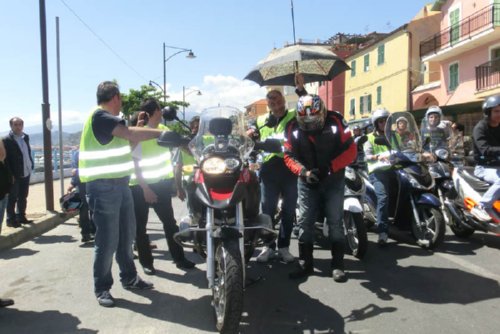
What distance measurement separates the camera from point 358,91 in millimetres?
40594

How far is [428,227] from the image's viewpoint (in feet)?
19.7

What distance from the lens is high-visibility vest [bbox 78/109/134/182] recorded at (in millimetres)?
4309

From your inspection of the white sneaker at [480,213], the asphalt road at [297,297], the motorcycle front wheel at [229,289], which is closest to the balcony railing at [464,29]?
the white sneaker at [480,213]

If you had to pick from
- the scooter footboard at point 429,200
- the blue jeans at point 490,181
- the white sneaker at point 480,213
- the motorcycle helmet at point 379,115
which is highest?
the motorcycle helmet at point 379,115

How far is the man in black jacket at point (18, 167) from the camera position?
7969 mm

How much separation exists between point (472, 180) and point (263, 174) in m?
2.58

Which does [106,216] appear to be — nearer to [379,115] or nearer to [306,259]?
[306,259]

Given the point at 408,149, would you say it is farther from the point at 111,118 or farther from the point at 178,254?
the point at 111,118

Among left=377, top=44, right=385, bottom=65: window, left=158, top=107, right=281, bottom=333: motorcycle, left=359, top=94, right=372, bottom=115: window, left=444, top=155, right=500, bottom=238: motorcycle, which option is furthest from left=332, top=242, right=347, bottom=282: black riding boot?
left=359, top=94, right=372, bottom=115: window

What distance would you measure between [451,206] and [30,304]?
16.8 feet

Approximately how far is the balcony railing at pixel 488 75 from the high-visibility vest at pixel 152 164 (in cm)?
2157

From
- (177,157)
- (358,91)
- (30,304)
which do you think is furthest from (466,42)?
(30,304)

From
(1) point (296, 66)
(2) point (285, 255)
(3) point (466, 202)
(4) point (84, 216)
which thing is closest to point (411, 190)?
(3) point (466, 202)

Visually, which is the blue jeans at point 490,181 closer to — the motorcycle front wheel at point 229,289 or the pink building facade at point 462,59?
the motorcycle front wheel at point 229,289
